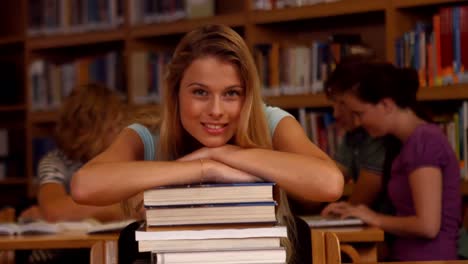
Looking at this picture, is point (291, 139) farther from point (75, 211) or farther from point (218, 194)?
point (75, 211)

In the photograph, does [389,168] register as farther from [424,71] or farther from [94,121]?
[94,121]

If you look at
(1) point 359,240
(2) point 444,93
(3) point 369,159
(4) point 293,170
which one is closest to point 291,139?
(4) point 293,170

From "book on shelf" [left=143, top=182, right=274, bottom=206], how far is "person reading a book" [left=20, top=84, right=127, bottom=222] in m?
2.02

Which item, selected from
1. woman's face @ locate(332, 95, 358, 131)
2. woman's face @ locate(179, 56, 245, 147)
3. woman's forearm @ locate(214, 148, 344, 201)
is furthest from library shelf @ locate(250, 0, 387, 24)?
woman's forearm @ locate(214, 148, 344, 201)

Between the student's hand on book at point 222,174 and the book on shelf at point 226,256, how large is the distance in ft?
0.83

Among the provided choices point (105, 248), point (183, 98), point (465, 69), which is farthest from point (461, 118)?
point (105, 248)

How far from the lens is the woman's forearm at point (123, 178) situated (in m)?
1.83

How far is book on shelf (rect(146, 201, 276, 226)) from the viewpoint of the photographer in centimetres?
160

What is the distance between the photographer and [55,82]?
5.70m

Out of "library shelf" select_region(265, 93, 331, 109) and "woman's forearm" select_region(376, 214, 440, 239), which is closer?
"woman's forearm" select_region(376, 214, 440, 239)

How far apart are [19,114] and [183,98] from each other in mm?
4313

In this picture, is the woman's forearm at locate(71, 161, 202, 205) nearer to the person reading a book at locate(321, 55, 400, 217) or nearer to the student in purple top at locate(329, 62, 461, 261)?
the student in purple top at locate(329, 62, 461, 261)

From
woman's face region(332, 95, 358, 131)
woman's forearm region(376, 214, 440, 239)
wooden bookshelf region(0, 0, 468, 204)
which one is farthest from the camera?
wooden bookshelf region(0, 0, 468, 204)

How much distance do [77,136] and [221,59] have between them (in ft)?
6.08
